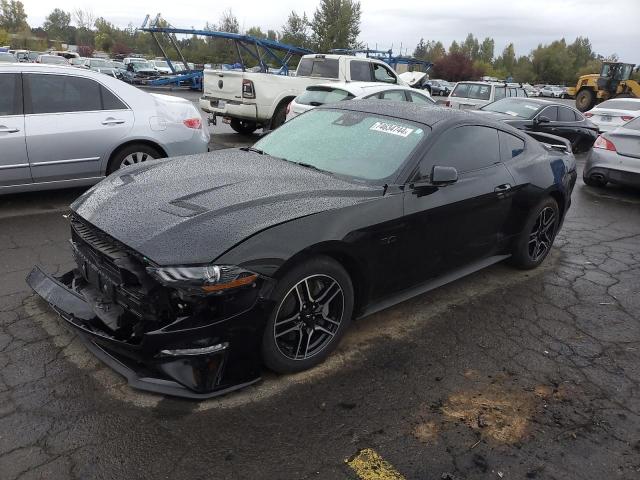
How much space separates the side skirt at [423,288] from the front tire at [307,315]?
264mm

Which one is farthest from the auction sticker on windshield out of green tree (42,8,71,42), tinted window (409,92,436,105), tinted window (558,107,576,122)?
green tree (42,8,71,42)

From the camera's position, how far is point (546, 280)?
4.86 m

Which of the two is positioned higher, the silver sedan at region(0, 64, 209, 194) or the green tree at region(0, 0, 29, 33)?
the green tree at region(0, 0, 29, 33)

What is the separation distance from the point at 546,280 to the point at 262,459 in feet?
11.3

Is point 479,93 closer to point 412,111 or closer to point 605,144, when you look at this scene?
point 605,144

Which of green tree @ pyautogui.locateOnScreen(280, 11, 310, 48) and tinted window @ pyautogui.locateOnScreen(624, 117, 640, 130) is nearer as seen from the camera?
tinted window @ pyautogui.locateOnScreen(624, 117, 640, 130)

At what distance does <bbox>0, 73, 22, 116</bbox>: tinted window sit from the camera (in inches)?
208

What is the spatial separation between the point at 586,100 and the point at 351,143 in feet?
96.9

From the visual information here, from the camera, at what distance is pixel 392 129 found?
12.7ft

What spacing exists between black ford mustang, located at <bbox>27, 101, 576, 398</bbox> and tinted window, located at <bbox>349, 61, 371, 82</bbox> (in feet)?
27.8

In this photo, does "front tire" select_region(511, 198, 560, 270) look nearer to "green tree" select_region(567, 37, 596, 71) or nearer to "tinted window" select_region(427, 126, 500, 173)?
"tinted window" select_region(427, 126, 500, 173)

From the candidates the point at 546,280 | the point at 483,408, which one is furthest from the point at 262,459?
the point at 546,280

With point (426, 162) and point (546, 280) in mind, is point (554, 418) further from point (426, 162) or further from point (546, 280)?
point (546, 280)

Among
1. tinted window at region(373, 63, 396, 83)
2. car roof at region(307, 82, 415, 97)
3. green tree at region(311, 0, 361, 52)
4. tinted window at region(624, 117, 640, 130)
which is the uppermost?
green tree at region(311, 0, 361, 52)
